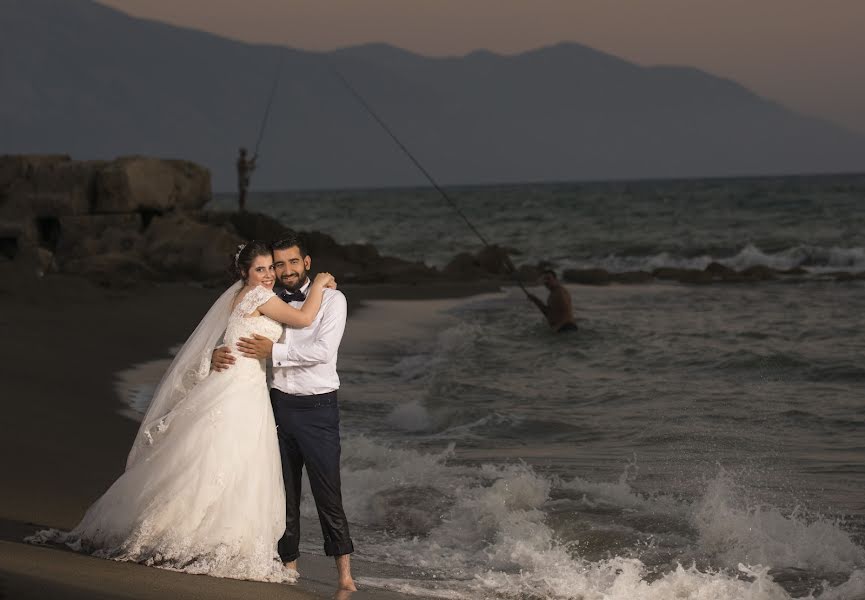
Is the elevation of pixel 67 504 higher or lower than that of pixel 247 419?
lower

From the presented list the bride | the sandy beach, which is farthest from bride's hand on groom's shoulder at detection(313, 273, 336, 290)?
the sandy beach

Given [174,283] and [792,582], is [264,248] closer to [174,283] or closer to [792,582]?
[792,582]

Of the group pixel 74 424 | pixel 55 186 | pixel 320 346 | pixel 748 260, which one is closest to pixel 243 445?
pixel 320 346

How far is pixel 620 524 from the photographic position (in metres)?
7.02

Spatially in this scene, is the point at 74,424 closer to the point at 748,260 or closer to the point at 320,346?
the point at 320,346

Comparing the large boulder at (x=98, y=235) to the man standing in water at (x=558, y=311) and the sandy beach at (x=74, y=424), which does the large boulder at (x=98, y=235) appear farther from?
the man standing in water at (x=558, y=311)

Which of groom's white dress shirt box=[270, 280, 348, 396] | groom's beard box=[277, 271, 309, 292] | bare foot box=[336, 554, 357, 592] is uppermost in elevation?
groom's beard box=[277, 271, 309, 292]

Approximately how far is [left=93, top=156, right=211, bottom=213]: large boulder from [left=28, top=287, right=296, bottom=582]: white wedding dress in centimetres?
2117

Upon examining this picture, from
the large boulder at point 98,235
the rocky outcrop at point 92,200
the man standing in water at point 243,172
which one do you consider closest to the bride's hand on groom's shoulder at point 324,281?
the rocky outcrop at point 92,200

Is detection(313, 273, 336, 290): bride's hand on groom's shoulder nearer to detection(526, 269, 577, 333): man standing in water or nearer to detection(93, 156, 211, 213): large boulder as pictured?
detection(526, 269, 577, 333): man standing in water

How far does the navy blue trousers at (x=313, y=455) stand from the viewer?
17.3 feet

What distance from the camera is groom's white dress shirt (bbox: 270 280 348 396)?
204 inches

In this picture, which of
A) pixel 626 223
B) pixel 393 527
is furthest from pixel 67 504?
pixel 626 223

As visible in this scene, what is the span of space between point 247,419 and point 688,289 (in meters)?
21.6
